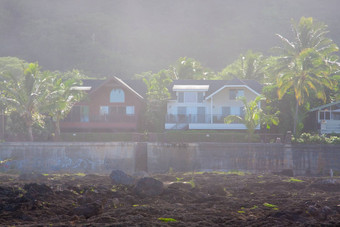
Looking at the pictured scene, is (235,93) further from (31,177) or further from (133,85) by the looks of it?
(31,177)

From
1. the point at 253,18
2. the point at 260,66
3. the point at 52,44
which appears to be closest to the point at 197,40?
the point at 253,18

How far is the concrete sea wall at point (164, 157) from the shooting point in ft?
147

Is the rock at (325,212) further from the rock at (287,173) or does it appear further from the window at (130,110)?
the window at (130,110)

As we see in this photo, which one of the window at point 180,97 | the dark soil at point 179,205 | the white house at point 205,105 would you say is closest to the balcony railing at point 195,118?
the white house at point 205,105

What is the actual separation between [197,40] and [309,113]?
88.2 m

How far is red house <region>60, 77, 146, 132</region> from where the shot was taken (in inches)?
2157

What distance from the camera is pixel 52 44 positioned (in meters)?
129

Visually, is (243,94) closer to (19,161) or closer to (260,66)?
(260,66)

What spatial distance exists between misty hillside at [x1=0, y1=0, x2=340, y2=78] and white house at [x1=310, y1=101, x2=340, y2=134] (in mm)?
68329

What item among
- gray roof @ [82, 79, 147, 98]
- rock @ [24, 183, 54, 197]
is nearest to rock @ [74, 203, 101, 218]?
rock @ [24, 183, 54, 197]

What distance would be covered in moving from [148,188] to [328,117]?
30046mm

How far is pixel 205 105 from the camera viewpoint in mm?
56406

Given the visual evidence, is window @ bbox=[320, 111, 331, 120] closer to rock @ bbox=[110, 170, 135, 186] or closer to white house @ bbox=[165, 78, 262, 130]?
white house @ bbox=[165, 78, 262, 130]

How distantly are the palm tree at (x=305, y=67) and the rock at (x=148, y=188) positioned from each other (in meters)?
23.8
